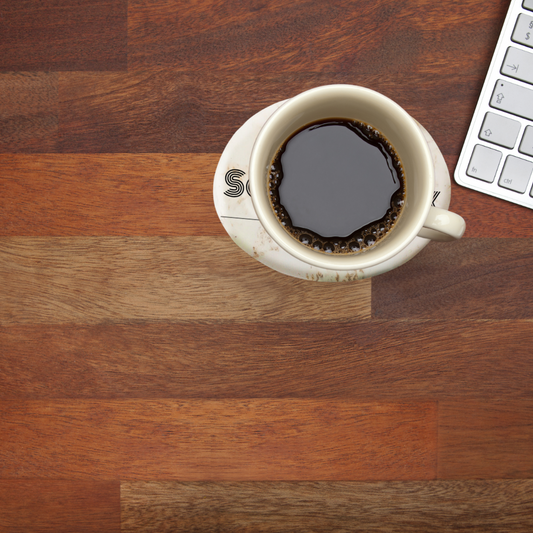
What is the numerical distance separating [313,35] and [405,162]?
0.28 metres

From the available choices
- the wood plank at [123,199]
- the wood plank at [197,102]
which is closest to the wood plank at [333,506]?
the wood plank at [123,199]

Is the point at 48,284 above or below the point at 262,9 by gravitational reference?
below

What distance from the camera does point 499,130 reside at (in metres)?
0.58

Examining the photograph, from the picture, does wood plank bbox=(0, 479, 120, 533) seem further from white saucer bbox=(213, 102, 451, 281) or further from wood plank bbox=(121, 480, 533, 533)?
white saucer bbox=(213, 102, 451, 281)

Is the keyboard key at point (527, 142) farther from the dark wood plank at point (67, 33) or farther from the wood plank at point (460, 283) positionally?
the dark wood plank at point (67, 33)

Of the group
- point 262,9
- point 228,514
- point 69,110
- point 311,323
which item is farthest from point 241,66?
point 228,514

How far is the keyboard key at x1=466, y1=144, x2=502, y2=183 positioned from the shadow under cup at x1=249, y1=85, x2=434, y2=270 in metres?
0.21

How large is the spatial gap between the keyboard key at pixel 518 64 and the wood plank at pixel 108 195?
0.40 meters

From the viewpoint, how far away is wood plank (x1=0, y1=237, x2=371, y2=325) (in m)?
0.59

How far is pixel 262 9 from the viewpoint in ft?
1.95

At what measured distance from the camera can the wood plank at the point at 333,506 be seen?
61cm

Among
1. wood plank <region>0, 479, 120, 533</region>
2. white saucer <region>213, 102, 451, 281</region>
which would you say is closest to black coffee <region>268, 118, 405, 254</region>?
white saucer <region>213, 102, 451, 281</region>

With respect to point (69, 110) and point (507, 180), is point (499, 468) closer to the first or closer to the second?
point (507, 180)

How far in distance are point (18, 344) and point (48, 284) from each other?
94mm
